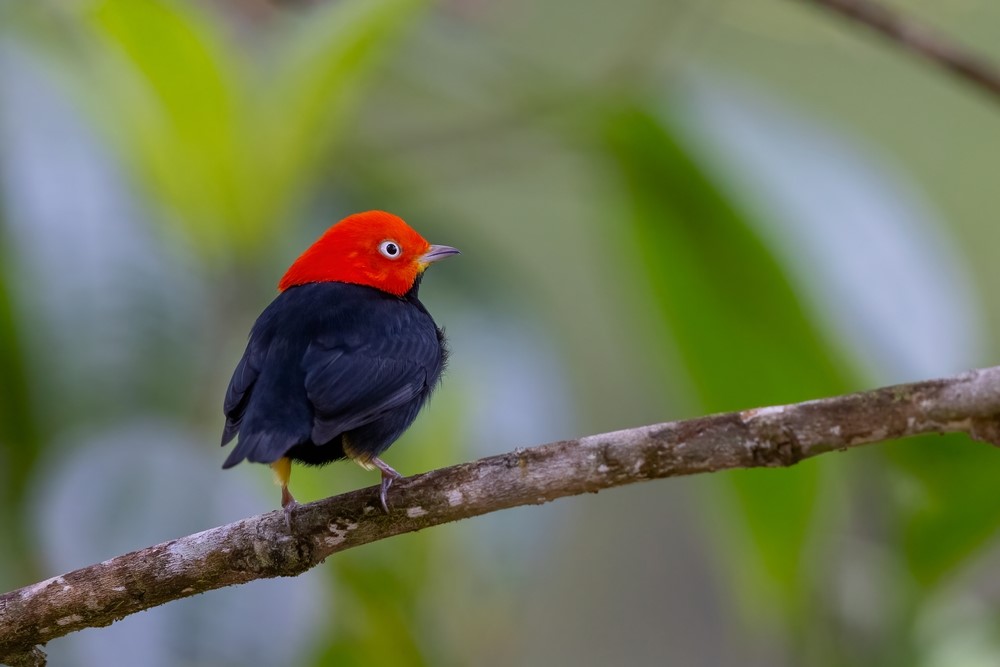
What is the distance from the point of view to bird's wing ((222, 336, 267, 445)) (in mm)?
2857

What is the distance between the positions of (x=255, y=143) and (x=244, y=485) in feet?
3.27

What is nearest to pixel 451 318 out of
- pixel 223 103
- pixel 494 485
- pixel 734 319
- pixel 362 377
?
pixel 734 319

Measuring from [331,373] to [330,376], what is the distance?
1 cm

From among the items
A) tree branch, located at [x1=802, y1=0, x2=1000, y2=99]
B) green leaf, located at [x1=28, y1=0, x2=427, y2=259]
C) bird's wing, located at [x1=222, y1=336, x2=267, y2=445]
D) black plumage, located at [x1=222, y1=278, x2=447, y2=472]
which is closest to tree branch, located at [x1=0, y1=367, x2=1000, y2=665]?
black plumage, located at [x1=222, y1=278, x2=447, y2=472]

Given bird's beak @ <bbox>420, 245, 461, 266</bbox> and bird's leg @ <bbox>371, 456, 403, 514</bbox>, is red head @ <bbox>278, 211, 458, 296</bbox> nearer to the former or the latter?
bird's beak @ <bbox>420, 245, 461, 266</bbox>

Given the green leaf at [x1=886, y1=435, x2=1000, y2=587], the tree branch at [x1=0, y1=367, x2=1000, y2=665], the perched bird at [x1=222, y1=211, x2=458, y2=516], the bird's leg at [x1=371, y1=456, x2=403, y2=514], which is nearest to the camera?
the tree branch at [x1=0, y1=367, x2=1000, y2=665]

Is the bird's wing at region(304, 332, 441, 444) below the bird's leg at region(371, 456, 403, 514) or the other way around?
the other way around

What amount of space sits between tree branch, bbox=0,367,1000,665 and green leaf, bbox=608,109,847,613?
1.02 metres

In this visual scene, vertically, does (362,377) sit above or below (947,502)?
above

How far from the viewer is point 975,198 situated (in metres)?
7.01

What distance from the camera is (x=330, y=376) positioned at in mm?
2762

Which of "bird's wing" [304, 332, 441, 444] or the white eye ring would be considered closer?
"bird's wing" [304, 332, 441, 444]

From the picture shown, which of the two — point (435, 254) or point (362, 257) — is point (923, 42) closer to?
point (435, 254)

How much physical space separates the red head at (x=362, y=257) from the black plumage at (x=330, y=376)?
137 millimetres
